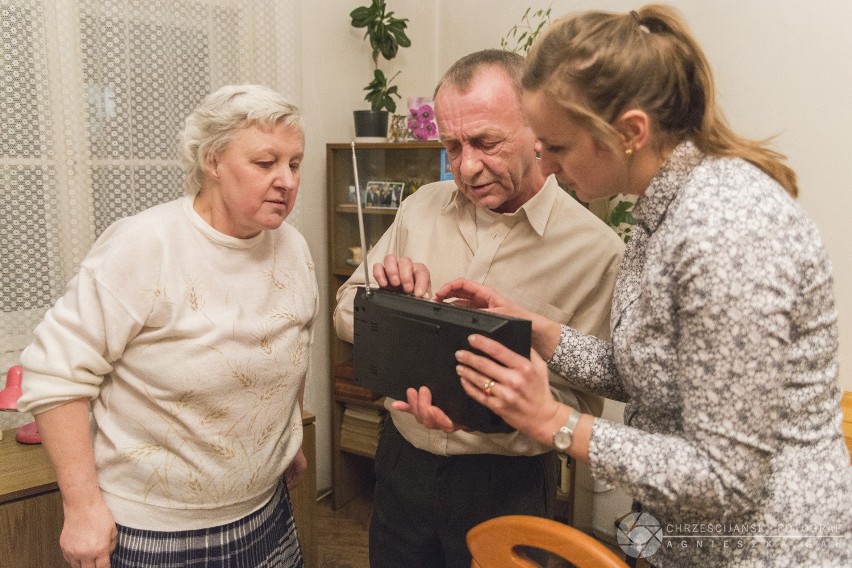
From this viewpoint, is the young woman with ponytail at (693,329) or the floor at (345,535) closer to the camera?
the young woman with ponytail at (693,329)

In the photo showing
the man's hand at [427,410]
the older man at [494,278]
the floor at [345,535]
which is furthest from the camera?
the floor at [345,535]

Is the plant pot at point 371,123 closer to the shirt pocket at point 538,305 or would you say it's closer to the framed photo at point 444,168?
the framed photo at point 444,168

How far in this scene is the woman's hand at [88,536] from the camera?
3.93ft

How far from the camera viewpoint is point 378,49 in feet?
10.1

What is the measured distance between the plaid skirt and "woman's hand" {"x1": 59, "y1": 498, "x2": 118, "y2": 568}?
0.05 meters

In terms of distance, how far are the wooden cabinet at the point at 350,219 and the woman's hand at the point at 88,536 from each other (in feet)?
5.79

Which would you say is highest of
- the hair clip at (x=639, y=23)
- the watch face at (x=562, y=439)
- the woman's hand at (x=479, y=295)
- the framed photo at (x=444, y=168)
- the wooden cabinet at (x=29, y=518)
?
the hair clip at (x=639, y=23)

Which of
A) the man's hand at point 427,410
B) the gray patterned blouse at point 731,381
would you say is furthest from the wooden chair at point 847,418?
the man's hand at point 427,410

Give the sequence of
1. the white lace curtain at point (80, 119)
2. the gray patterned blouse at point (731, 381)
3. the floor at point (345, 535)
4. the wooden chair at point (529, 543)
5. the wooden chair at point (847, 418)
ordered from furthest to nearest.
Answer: the floor at point (345, 535)
the white lace curtain at point (80, 119)
the wooden chair at point (847, 418)
the wooden chair at point (529, 543)
the gray patterned blouse at point (731, 381)

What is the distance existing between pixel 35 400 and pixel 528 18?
2397 millimetres

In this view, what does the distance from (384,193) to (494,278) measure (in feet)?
5.43

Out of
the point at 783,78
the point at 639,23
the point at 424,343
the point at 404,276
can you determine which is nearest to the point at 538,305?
the point at 404,276

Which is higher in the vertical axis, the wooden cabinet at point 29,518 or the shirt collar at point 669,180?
the shirt collar at point 669,180

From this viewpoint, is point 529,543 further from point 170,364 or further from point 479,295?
point 170,364
